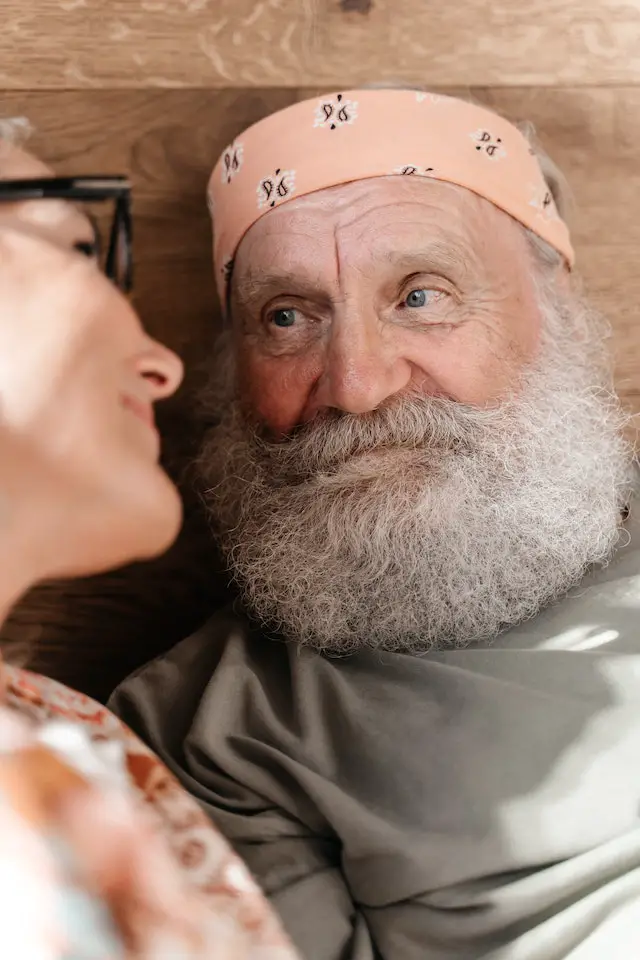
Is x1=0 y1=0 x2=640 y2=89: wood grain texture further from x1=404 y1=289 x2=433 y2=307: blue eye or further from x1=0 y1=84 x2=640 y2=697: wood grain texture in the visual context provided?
x1=404 y1=289 x2=433 y2=307: blue eye

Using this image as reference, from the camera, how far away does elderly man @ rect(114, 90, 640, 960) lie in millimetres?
815

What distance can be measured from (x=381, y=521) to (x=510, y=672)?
0.20m

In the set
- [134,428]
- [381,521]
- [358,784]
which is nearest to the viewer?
[134,428]

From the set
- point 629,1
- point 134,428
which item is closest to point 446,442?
point 134,428

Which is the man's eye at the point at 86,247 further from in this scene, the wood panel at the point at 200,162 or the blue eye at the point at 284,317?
the wood panel at the point at 200,162

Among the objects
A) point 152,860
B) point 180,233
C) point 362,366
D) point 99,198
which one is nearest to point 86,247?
point 99,198

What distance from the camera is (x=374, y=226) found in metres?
1.00

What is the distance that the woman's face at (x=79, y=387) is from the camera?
1.45 feet

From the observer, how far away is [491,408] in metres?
1.04

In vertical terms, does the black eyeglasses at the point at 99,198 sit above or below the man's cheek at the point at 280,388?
above

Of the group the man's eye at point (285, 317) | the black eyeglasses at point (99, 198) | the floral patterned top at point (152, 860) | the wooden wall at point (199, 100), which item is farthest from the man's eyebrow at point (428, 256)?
the floral patterned top at point (152, 860)

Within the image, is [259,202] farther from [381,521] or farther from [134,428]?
[134,428]

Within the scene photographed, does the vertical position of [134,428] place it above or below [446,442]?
above

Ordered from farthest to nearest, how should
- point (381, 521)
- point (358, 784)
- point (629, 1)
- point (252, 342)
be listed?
point (629, 1), point (252, 342), point (381, 521), point (358, 784)
